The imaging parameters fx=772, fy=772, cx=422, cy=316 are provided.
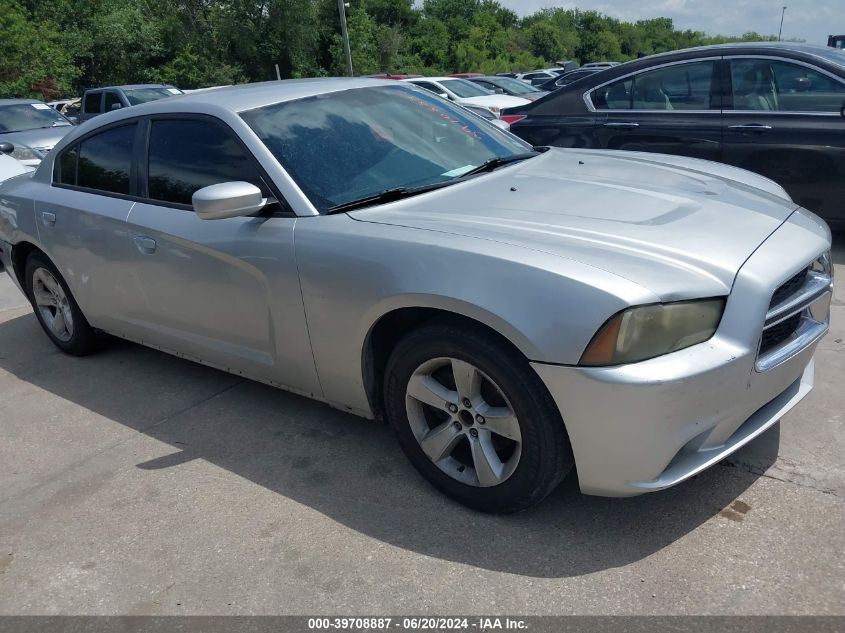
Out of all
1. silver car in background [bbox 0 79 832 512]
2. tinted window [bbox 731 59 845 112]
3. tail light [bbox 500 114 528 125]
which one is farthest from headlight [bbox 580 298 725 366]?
tail light [bbox 500 114 528 125]

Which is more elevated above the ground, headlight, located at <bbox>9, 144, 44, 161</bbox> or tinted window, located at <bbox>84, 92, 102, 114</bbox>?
tinted window, located at <bbox>84, 92, 102, 114</bbox>

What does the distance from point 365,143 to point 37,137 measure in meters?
9.68

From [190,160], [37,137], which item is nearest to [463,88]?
[37,137]

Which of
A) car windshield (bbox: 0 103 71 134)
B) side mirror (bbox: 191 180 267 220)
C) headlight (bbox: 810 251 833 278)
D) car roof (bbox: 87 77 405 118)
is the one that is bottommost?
headlight (bbox: 810 251 833 278)

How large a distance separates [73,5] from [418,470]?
141 ft

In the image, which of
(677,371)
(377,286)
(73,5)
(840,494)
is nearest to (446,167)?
(377,286)

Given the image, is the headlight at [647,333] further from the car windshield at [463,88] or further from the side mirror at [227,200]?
the car windshield at [463,88]

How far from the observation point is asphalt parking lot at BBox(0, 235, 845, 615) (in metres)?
2.45

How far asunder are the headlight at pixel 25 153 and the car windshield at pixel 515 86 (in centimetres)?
1031

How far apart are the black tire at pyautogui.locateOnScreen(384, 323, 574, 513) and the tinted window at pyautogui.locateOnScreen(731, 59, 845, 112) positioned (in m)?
4.17

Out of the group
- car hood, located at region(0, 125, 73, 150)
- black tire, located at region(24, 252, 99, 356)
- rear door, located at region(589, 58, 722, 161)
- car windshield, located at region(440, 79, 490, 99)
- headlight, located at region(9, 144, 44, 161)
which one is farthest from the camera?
car windshield, located at region(440, 79, 490, 99)

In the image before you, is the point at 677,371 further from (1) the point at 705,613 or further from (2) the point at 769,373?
(1) the point at 705,613

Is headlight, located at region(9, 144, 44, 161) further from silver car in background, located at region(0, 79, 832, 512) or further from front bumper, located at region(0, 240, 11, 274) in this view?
silver car in background, located at region(0, 79, 832, 512)

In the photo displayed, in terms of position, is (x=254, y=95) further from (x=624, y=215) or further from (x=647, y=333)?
(x=647, y=333)
